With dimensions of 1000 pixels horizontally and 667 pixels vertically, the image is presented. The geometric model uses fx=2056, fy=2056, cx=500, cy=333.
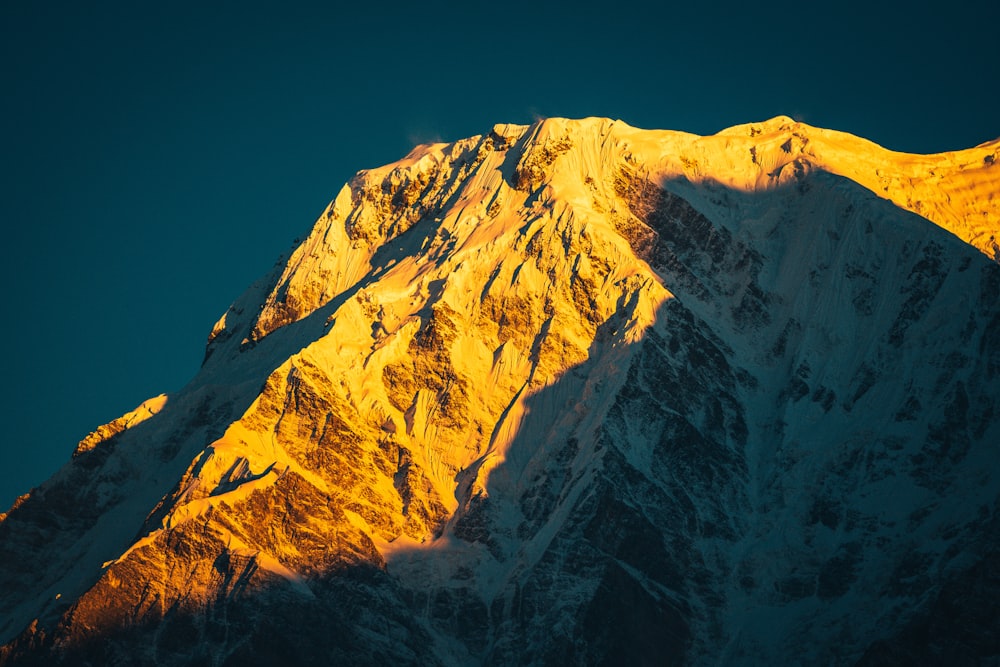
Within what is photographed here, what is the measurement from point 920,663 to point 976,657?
5.52 m

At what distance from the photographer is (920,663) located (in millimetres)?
199750

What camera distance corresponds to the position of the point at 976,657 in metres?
197
